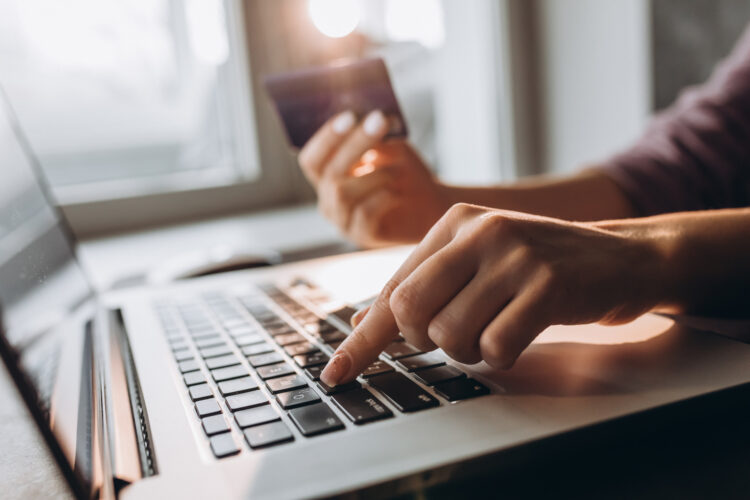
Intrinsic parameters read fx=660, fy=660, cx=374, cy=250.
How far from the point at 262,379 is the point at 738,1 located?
1.08m

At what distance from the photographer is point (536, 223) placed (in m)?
0.36

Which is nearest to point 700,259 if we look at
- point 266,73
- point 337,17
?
point 337,17

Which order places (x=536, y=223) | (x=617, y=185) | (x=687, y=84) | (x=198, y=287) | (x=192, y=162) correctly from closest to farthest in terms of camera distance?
(x=536, y=223) < (x=198, y=287) < (x=617, y=185) < (x=687, y=84) < (x=192, y=162)

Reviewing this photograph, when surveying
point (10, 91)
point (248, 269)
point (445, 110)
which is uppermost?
point (10, 91)

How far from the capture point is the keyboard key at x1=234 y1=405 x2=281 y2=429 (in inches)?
12.3

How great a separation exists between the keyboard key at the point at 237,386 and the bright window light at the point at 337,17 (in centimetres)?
76

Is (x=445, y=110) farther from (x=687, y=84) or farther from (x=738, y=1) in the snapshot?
(x=738, y=1)

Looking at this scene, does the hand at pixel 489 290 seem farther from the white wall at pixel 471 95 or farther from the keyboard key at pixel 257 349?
the white wall at pixel 471 95

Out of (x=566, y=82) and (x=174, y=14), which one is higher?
(x=174, y=14)

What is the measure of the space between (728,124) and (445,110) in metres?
0.70

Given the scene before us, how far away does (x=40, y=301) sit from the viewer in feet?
1.43

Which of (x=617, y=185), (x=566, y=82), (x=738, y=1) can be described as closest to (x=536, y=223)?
(x=617, y=185)

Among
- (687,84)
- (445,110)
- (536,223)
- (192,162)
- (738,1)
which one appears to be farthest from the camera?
(445,110)

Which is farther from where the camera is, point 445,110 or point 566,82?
point 445,110
